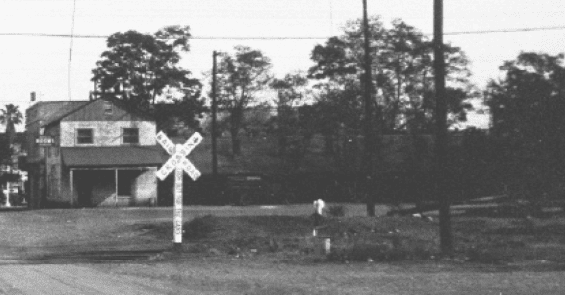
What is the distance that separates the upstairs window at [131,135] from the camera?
69250mm

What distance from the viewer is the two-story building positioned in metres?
65.8

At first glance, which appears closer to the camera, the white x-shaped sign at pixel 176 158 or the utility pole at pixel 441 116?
the white x-shaped sign at pixel 176 158

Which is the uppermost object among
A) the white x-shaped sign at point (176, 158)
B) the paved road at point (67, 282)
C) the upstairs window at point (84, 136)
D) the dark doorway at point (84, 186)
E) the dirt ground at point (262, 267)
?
the upstairs window at point (84, 136)

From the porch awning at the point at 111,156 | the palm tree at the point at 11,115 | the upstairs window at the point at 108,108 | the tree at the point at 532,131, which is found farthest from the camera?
the palm tree at the point at 11,115

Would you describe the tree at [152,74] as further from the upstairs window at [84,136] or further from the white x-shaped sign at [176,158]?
the white x-shaped sign at [176,158]

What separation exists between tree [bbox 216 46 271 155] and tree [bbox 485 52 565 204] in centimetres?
4768

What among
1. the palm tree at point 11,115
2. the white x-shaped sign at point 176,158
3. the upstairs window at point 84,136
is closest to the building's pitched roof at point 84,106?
the upstairs window at point 84,136

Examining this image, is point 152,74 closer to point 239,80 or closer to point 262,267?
point 239,80

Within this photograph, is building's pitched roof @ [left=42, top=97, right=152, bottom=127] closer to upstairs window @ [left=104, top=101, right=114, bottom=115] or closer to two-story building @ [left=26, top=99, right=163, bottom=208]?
two-story building @ [left=26, top=99, right=163, bottom=208]

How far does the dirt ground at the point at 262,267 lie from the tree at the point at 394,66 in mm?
38922

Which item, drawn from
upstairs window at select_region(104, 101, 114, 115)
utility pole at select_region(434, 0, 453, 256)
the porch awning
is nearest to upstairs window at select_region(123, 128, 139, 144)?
the porch awning

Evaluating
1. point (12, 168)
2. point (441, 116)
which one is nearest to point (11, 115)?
point (12, 168)

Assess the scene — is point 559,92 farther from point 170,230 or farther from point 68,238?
point 68,238

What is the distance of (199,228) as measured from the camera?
104ft
